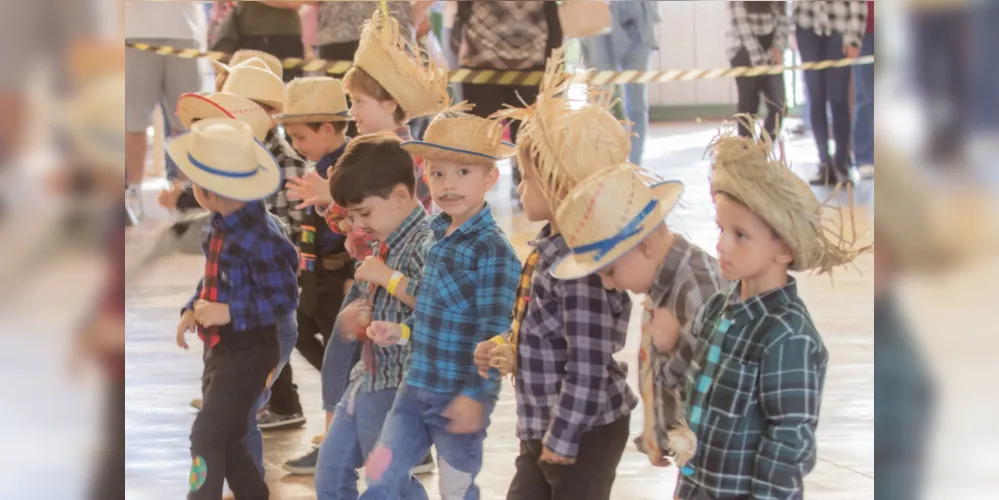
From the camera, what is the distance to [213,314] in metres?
3.36

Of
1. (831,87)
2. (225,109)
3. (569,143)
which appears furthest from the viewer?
(831,87)

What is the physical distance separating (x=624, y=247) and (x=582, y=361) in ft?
1.05

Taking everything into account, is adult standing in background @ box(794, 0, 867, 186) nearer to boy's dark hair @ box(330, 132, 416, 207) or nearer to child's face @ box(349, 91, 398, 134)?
child's face @ box(349, 91, 398, 134)

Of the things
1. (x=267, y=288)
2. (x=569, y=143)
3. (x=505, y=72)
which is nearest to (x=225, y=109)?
(x=267, y=288)

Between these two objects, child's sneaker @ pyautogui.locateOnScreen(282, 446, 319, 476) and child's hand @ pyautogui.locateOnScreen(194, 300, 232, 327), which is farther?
child's sneaker @ pyautogui.locateOnScreen(282, 446, 319, 476)

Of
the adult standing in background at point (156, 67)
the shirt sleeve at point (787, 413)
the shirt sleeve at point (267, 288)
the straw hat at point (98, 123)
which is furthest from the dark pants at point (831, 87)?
the straw hat at point (98, 123)

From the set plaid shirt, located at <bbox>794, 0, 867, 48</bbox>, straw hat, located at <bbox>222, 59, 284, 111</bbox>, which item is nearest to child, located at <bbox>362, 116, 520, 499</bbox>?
straw hat, located at <bbox>222, 59, 284, 111</bbox>

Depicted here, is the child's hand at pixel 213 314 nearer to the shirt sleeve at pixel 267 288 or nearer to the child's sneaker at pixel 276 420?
the shirt sleeve at pixel 267 288

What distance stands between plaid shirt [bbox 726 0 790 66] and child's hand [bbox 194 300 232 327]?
629 centimetres

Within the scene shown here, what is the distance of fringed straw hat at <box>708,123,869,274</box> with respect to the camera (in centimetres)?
247

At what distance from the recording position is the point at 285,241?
3.45 m

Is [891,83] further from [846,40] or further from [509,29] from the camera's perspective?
[846,40]

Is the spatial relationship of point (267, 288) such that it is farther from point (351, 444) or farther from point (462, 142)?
point (462, 142)

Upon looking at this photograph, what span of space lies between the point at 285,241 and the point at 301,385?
158 centimetres
